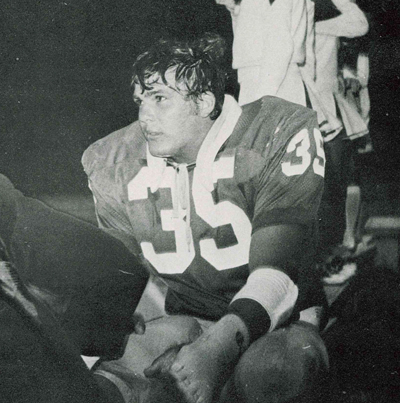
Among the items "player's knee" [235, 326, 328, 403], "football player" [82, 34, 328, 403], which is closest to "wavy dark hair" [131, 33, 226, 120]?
"football player" [82, 34, 328, 403]

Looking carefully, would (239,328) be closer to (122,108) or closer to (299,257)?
(299,257)

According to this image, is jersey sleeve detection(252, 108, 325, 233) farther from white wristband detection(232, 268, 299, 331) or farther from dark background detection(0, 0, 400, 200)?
dark background detection(0, 0, 400, 200)

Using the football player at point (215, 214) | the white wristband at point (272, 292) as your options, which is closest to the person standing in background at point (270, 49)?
the football player at point (215, 214)

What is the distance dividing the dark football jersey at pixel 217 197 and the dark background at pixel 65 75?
0.06 m

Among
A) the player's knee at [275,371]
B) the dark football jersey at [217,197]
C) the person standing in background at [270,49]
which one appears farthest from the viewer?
the person standing in background at [270,49]

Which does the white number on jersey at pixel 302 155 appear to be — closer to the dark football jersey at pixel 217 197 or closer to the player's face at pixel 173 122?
the dark football jersey at pixel 217 197

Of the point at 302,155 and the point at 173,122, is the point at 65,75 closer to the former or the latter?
the point at 173,122

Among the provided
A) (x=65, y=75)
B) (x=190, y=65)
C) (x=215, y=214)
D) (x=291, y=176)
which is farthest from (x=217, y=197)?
(x=65, y=75)

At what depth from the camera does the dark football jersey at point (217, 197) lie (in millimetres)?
1303

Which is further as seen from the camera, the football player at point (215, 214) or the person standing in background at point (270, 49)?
the person standing in background at point (270, 49)

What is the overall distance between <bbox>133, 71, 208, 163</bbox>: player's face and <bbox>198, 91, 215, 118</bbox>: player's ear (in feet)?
0.03

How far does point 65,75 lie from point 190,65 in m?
0.30

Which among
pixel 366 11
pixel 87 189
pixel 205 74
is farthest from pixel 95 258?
pixel 366 11

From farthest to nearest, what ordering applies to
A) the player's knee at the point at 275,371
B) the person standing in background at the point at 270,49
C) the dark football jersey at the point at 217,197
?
the person standing in background at the point at 270,49 < the dark football jersey at the point at 217,197 < the player's knee at the point at 275,371
